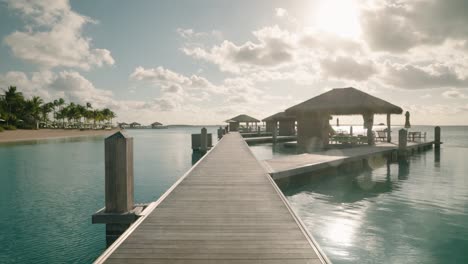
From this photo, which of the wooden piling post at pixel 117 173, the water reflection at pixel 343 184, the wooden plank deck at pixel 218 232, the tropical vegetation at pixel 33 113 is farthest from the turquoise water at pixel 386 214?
the tropical vegetation at pixel 33 113

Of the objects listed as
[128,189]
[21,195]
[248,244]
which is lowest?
[21,195]

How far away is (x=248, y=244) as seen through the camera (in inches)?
146

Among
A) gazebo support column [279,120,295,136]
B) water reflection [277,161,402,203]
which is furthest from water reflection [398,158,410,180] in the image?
gazebo support column [279,120,295,136]

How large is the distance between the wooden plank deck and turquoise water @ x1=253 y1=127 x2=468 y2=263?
192 cm

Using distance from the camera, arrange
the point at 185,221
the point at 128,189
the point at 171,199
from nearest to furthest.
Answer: the point at 185,221, the point at 128,189, the point at 171,199

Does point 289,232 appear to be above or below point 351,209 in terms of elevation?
above

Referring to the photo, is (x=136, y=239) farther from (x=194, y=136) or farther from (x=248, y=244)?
(x=194, y=136)

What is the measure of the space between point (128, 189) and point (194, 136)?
19.9 m

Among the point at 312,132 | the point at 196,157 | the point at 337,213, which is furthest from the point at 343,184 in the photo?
the point at 196,157

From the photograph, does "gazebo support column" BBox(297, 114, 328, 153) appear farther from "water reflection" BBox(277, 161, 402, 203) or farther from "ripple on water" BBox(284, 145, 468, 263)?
"ripple on water" BBox(284, 145, 468, 263)

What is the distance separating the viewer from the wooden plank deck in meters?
3.37

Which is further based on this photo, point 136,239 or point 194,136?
point 194,136

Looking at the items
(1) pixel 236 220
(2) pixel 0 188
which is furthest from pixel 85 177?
(1) pixel 236 220

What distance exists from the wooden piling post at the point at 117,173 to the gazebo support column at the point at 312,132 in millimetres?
18115
